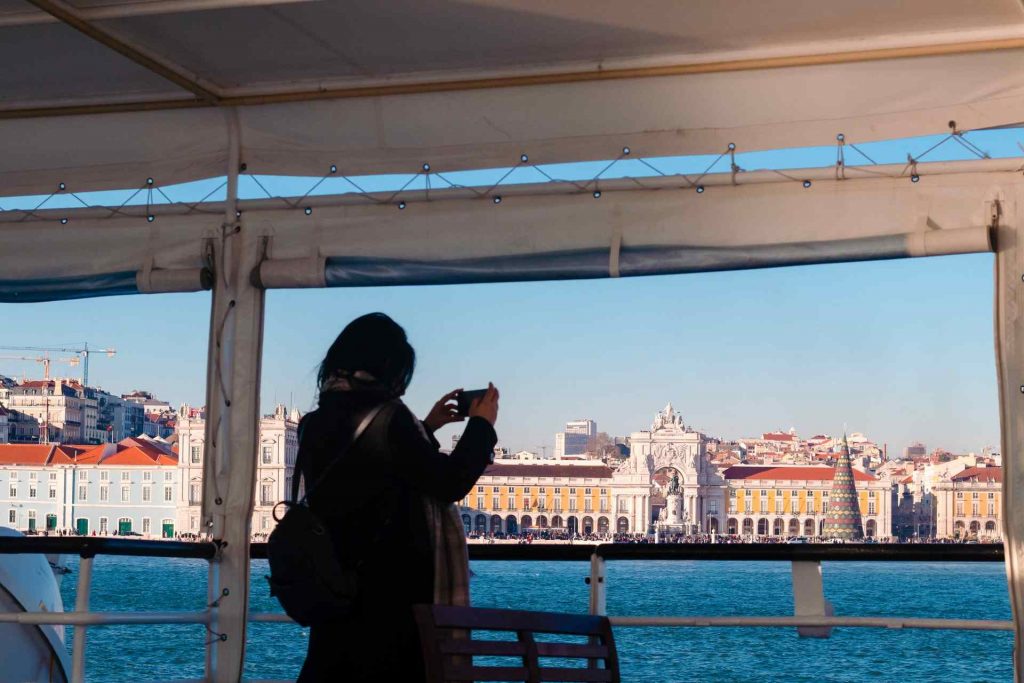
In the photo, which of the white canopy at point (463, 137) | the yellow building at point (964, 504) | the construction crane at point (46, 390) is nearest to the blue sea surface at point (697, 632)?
the yellow building at point (964, 504)

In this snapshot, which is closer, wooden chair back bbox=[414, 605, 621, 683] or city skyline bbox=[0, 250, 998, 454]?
wooden chair back bbox=[414, 605, 621, 683]

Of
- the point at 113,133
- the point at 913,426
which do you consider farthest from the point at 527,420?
the point at 113,133

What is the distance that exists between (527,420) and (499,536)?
12.9 metres

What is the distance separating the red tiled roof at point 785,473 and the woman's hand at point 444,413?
72.0m

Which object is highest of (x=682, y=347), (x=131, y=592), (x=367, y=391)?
(x=682, y=347)

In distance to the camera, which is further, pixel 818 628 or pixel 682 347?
pixel 682 347

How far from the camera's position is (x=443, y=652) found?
5.33ft

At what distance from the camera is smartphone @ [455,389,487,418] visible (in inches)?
84.8

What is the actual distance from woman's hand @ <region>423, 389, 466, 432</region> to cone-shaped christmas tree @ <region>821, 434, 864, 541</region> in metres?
70.4

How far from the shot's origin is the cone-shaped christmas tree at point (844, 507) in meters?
70.6

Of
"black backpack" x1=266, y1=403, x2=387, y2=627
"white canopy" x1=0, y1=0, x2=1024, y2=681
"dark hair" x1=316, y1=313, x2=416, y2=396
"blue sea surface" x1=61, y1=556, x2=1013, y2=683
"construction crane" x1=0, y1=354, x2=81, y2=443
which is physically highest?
"construction crane" x1=0, y1=354, x2=81, y2=443

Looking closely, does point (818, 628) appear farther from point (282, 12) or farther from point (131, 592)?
point (131, 592)

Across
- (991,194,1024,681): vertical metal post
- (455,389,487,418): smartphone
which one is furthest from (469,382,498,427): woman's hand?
(991,194,1024,681): vertical metal post

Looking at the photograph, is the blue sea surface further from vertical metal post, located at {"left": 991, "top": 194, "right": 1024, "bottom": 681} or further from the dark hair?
the dark hair
